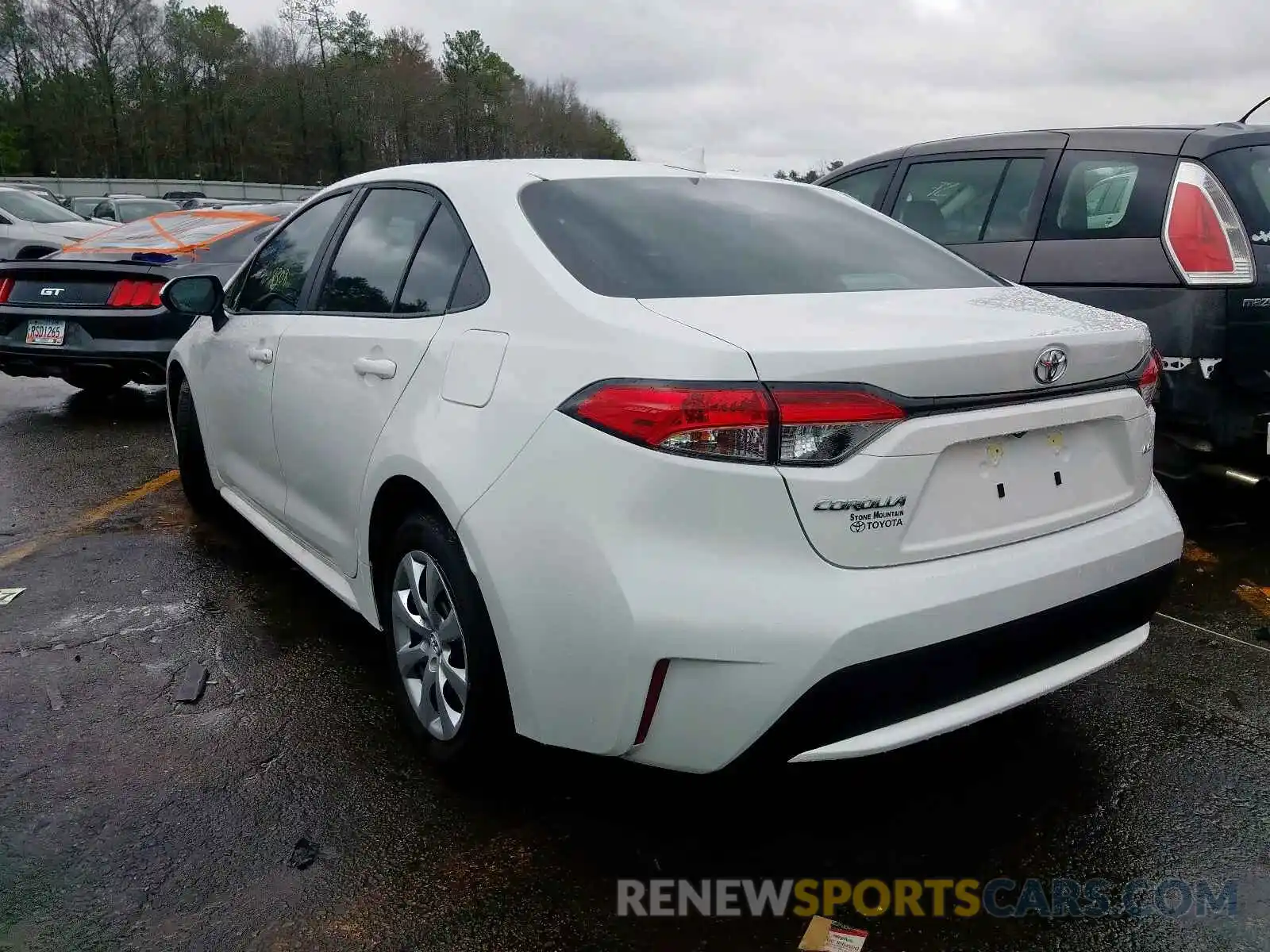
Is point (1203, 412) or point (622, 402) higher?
point (622, 402)

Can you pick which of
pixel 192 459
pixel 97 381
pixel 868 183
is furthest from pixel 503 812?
pixel 97 381

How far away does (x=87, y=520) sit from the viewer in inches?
191

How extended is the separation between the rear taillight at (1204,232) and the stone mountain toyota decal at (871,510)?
264 centimetres

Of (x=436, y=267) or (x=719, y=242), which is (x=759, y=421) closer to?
(x=719, y=242)

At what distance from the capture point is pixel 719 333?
6.70 feet

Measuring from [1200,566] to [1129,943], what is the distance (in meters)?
2.58

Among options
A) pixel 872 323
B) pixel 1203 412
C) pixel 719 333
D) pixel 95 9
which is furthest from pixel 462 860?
pixel 95 9

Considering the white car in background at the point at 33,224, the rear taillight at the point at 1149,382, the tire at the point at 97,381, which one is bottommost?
the tire at the point at 97,381

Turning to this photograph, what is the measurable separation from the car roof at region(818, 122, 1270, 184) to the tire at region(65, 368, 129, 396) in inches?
234

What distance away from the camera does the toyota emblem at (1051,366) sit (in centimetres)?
218

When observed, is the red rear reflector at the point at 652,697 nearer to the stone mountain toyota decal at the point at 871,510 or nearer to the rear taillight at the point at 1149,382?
the stone mountain toyota decal at the point at 871,510

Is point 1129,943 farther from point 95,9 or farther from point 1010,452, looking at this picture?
point 95,9

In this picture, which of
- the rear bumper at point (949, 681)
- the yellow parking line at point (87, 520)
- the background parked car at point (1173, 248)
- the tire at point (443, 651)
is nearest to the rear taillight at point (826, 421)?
the rear bumper at point (949, 681)

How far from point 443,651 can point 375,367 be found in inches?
31.6
